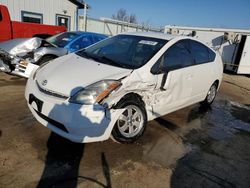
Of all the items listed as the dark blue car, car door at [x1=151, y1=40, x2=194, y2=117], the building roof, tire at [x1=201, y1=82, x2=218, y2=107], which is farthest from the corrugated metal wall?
car door at [x1=151, y1=40, x2=194, y2=117]

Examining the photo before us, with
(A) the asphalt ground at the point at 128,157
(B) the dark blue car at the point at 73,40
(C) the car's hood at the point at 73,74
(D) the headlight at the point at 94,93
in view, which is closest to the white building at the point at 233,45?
(B) the dark blue car at the point at 73,40

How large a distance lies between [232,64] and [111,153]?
11.5m

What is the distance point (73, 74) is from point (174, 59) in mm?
1784

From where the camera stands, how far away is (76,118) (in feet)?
9.54

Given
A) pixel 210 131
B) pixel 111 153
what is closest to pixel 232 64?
pixel 210 131

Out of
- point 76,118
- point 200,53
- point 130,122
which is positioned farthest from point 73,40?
point 76,118

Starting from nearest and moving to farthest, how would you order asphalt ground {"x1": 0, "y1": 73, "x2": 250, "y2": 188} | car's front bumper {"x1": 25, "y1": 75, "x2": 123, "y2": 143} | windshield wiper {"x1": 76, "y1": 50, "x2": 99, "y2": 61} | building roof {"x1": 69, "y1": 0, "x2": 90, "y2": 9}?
asphalt ground {"x1": 0, "y1": 73, "x2": 250, "y2": 188} < car's front bumper {"x1": 25, "y1": 75, "x2": 123, "y2": 143} < windshield wiper {"x1": 76, "y1": 50, "x2": 99, "y2": 61} < building roof {"x1": 69, "y1": 0, "x2": 90, "y2": 9}

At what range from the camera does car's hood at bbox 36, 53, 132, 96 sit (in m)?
3.15

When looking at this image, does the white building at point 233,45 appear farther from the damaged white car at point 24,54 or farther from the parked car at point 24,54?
the damaged white car at point 24,54

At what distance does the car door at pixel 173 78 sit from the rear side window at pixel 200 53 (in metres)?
0.22

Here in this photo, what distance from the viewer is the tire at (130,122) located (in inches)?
131

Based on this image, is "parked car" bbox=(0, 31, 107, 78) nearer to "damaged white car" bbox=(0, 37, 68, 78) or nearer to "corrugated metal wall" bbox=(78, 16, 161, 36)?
"damaged white car" bbox=(0, 37, 68, 78)

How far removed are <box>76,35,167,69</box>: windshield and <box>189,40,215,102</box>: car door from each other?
3.22 feet

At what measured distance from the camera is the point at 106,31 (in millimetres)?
23344
